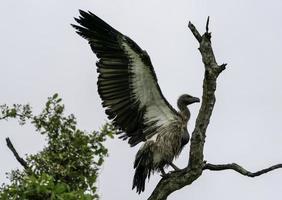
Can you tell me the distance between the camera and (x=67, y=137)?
10562 millimetres

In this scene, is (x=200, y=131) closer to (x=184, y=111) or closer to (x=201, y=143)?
(x=201, y=143)

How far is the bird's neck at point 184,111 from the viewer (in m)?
14.5

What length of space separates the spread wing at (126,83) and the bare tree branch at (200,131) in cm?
227

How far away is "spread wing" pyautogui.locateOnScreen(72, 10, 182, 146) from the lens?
44.9 ft

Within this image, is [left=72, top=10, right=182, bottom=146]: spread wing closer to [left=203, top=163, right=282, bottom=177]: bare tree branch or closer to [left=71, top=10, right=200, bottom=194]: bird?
[left=71, top=10, right=200, bottom=194]: bird

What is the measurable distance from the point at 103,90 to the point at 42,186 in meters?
4.53

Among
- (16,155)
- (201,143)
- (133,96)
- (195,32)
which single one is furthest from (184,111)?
(16,155)

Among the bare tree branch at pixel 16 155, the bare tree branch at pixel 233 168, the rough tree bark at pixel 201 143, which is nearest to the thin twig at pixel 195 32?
the rough tree bark at pixel 201 143

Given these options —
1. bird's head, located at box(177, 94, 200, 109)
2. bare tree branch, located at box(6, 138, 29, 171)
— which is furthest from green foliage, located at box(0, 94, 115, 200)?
bird's head, located at box(177, 94, 200, 109)

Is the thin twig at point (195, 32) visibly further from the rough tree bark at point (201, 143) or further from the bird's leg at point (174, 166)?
the bird's leg at point (174, 166)

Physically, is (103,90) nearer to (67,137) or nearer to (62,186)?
(67,137)

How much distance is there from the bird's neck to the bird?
255 millimetres

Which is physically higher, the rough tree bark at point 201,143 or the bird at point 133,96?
the bird at point 133,96

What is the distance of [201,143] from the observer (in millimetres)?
11195
